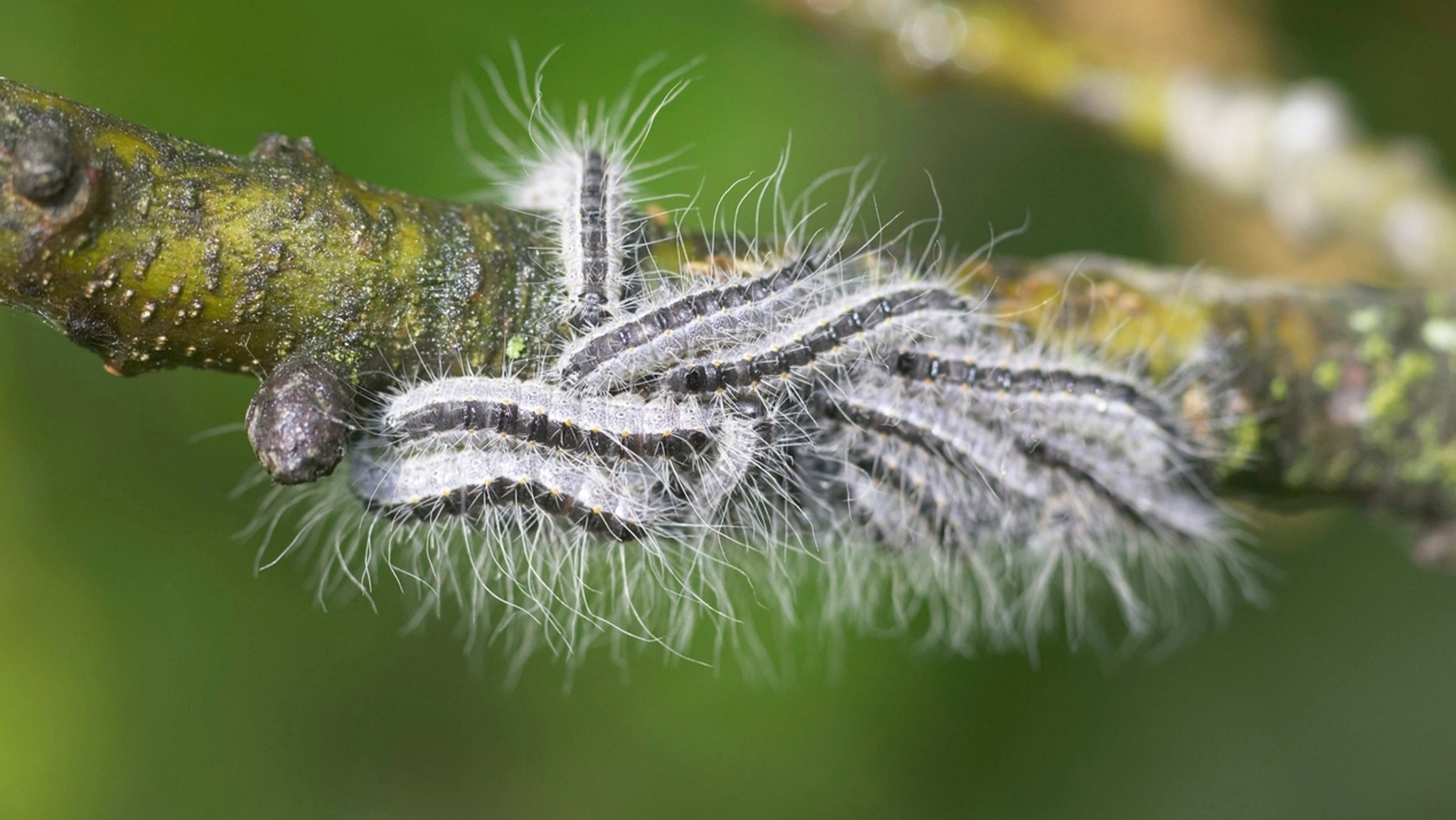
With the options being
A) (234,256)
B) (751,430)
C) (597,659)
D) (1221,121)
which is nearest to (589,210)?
(751,430)

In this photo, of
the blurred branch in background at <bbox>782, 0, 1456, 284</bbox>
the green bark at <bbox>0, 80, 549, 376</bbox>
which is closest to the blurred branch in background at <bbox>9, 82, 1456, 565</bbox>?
the green bark at <bbox>0, 80, 549, 376</bbox>

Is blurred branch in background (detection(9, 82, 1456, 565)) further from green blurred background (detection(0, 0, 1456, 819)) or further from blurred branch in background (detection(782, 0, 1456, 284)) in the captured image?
green blurred background (detection(0, 0, 1456, 819))

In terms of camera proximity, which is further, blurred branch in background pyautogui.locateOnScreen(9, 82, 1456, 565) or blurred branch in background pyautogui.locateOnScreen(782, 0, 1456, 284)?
blurred branch in background pyautogui.locateOnScreen(782, 0, 1456, 284)

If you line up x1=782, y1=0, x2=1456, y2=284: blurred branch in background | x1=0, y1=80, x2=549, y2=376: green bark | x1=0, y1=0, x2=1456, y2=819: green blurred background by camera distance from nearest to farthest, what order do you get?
x1=0, y1=80, x2=549, y2=376: green bark
x1=0, y1=0, x2=1456, y2=819: green blurred background
x1=782, y1=0, x2=1456, y2=284: blurred branch in background

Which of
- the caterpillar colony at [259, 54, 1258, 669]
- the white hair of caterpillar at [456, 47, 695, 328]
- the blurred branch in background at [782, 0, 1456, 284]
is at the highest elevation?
the blurred branch in background at [782, 0, 1456, 284]

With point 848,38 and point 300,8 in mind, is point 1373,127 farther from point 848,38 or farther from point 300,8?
point 300,8

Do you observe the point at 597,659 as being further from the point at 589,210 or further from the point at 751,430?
the point at 589,210

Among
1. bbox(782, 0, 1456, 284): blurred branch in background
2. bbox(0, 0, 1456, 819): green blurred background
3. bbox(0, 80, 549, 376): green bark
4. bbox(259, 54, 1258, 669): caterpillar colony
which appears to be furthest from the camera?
bbox(782, 0, 1456, 284): blurred branch in background

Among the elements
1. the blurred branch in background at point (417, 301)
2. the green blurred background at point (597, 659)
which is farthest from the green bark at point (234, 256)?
the green blurred background at point (597, 659)
